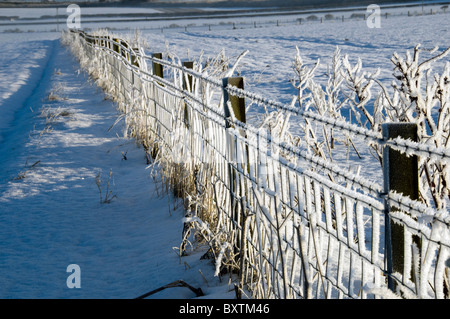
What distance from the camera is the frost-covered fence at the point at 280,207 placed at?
1435 millimetres

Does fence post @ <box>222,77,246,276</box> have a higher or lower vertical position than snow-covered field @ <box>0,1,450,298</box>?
higher

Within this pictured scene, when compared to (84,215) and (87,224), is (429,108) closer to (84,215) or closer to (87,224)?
(87,224)

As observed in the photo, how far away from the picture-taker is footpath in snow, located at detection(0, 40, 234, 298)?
2.93 meters

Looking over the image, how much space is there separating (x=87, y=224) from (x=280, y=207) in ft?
7.13

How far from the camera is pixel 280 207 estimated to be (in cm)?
207

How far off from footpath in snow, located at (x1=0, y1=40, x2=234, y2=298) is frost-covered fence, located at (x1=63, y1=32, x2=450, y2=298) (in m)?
0.18

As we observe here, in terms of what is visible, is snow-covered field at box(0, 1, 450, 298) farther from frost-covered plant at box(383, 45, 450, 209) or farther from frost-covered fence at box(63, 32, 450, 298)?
frost-covered plant at box(383, 45, 450, 209)

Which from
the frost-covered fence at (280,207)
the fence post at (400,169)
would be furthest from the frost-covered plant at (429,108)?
A: the fence post at (400,169)

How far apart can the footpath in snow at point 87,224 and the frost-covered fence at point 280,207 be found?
181 mm

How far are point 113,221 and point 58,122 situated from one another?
3.99 m

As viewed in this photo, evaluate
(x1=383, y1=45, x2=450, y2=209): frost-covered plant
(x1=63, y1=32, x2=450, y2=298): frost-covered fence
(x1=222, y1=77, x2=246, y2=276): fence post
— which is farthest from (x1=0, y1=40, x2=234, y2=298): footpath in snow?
(x1=383, y1=45, x2=450, y2=209): frost-covered plant

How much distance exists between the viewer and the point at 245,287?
2.60m

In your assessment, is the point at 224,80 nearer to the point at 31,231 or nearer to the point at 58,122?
the point at 31,231

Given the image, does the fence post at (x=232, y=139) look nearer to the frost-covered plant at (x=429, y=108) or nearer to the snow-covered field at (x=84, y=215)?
the snow-covered field at (x=84, y=215)
